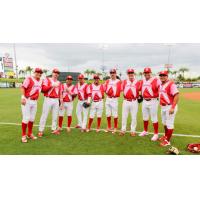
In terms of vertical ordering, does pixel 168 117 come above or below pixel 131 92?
below

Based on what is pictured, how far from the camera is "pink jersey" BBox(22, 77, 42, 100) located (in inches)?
265

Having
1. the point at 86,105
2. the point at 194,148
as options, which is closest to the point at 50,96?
the point at 86,105

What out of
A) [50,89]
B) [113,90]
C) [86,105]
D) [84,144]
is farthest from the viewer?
[86,105]

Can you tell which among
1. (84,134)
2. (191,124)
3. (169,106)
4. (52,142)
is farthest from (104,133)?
(191,124)

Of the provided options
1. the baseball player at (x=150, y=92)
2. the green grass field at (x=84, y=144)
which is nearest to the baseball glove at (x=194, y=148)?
the green grass field at (x=84, y=144)

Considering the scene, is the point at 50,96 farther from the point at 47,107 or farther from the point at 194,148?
the point at 194,148

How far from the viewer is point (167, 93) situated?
259 inches

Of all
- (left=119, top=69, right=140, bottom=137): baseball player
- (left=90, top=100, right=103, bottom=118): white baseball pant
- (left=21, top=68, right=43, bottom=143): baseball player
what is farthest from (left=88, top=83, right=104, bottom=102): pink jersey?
(left=21, top=68, right=43, bottom=143): baseball player

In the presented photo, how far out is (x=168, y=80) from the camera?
6684 mm

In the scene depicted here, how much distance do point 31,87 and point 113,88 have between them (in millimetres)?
2808

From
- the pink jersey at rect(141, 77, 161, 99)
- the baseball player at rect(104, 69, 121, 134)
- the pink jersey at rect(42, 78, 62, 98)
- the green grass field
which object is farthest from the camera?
the baseball player at rect(104, 69, 121, 134)

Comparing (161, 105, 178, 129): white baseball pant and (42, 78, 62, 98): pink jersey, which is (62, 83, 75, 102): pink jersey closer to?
(42, 78, 62, 98): pink jersey

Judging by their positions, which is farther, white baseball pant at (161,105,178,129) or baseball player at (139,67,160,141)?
baseball player at (139,67,160,141)

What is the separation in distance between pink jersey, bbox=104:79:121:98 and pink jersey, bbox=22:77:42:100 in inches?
97.1
